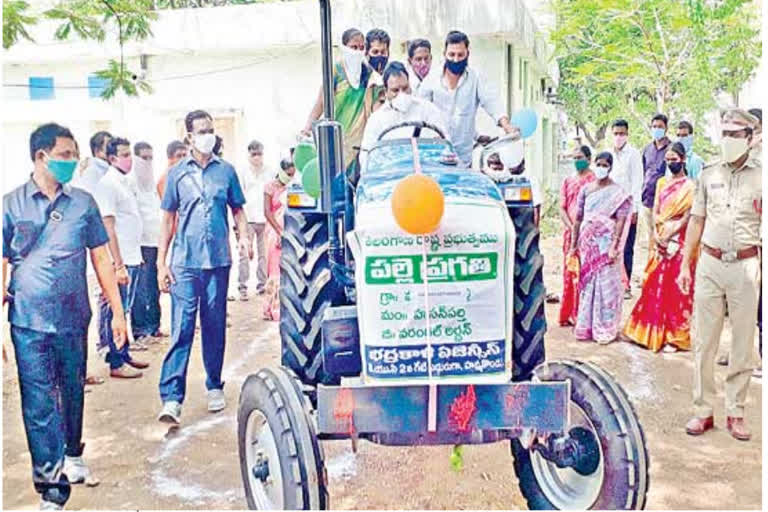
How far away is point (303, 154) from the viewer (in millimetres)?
3303

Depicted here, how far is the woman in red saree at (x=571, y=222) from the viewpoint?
543 cm

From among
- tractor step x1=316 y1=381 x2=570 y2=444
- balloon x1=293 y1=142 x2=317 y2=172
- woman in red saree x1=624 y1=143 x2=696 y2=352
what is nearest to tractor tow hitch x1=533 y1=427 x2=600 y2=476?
tractor step x1=316 y1=381 x2=570 y2=444

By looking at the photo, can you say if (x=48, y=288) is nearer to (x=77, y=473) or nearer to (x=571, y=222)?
(x=77, y=473)

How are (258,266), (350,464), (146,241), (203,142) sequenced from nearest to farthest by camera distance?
(350,464)
(203,142)
(146,241)
(258,266)

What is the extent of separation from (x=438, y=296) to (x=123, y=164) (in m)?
3.00

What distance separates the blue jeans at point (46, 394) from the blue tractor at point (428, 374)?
0.88 metres

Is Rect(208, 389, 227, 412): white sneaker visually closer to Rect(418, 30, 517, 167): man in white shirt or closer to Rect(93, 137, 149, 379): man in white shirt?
Rect(93, 137, 149, 379): man in white shirt

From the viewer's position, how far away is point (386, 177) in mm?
2631

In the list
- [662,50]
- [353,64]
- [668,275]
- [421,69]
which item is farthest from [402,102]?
[662,50]

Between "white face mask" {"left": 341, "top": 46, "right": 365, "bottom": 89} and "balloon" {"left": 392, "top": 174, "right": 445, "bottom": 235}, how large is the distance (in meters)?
1.58

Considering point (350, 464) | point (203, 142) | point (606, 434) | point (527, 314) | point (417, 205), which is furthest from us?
point (203, 142)

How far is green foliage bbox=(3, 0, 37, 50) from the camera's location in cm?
337

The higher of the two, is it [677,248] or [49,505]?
[677,248]

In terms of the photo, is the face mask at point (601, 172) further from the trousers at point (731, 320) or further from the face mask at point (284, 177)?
the face mask at point (284, 177)
